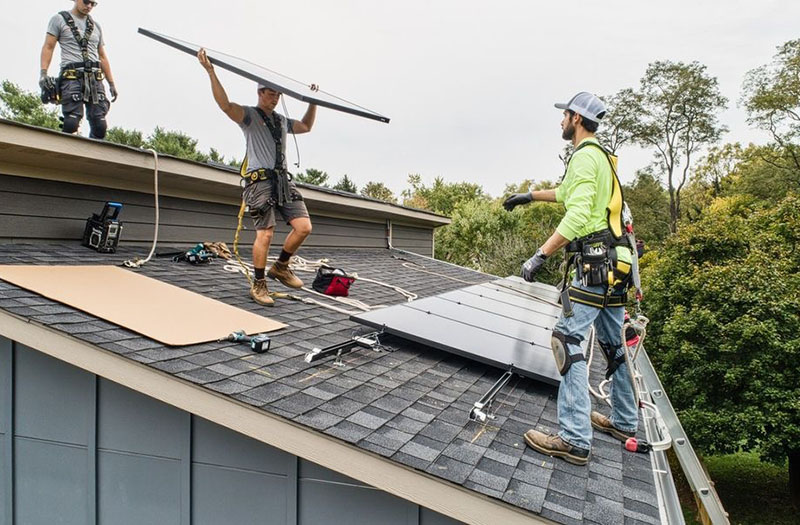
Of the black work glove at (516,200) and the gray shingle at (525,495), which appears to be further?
the black work glove at (516,200)

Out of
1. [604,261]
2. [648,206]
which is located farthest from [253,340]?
[648,206]

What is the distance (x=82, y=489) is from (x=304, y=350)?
1756 mm

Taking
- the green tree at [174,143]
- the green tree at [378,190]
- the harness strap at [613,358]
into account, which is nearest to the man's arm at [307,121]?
the harness strap at [613,358]

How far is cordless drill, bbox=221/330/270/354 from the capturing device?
10.2ft

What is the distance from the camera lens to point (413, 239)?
1352 cm

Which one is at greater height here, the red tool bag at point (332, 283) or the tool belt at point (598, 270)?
the tool belt at point (598, 270)

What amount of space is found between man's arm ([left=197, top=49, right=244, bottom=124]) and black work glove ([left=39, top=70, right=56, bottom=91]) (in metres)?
2.23

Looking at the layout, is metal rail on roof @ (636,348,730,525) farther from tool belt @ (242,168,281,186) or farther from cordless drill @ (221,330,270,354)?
tool belt @ (242,168,281,186)

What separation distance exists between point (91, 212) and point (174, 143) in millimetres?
31221

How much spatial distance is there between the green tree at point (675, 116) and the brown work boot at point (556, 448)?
116 feet

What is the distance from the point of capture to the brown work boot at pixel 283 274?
16.0 ft

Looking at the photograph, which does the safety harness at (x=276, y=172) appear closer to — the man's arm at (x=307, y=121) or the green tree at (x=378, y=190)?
the man's arm at (x=307, y=121)

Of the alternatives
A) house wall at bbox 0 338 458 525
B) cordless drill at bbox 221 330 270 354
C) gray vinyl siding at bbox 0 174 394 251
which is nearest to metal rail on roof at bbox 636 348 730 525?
house wall at bbox 0 338 458 525

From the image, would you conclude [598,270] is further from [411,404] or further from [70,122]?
[70,122]
